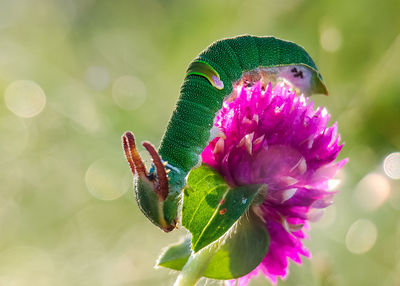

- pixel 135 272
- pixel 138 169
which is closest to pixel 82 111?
pixel 135 272

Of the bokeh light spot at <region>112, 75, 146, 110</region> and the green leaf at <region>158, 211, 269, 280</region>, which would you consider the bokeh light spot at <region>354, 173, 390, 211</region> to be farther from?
the green leaf at <region>158, 211, 269, 280</region>

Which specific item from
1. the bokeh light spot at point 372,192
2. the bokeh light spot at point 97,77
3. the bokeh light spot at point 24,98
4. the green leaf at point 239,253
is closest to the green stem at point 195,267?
the green leaf at point 239,253

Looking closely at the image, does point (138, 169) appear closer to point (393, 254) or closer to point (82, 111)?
point (393, 254)

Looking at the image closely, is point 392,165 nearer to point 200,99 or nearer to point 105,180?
point 105,180

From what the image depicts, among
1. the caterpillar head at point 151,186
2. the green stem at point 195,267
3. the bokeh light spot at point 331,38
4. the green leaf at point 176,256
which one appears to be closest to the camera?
the caterpillar head at point 151,186

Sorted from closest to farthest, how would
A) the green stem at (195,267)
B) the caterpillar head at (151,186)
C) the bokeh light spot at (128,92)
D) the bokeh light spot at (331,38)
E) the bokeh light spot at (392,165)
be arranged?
the caterpillar head at (151,186), the green stem at (195,267), the bokeh light spot at (392,165), the bokeh light spot at (331,38), the bokeh light spot at (128,92)

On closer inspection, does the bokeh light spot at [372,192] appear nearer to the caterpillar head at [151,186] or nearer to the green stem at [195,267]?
the green stem at [195,267]

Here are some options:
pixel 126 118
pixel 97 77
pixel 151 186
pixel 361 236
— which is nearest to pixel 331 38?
pixel 361 236
